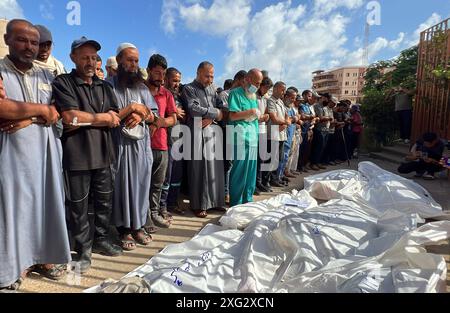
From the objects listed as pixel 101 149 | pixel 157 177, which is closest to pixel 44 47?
pixel 101 149

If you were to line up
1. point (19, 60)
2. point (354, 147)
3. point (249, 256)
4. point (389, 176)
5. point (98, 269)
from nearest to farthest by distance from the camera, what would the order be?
point (19, 60)
point (249, 256)
point (98, 269)
point (389, 176)
point (354, 147)

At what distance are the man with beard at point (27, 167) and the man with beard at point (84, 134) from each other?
109mm

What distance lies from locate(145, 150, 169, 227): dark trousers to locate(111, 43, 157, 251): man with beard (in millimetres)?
271

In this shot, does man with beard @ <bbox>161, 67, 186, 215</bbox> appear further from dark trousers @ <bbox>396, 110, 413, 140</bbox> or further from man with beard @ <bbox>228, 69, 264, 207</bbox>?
dark trousers @ <bbox>396, 110, 413, 140</bbox>

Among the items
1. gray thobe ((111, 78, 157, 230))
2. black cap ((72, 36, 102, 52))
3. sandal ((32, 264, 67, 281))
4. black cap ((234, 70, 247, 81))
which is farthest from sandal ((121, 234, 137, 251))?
black cap ((234, 70, 247, 81))

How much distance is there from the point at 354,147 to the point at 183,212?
7051mm

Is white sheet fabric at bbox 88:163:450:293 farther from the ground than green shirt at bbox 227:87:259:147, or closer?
closer

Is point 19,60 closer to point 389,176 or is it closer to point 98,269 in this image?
point 98,269

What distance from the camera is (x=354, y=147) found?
31.8 feet

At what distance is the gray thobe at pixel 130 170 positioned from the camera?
120 inches

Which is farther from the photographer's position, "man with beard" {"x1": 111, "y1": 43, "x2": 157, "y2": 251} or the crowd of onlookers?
"man with beard" {"x1": 111, "y1": 43, "x2": 157, "y2": 251}

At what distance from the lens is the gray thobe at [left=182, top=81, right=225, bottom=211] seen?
13.3 ft

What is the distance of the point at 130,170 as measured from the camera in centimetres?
308
